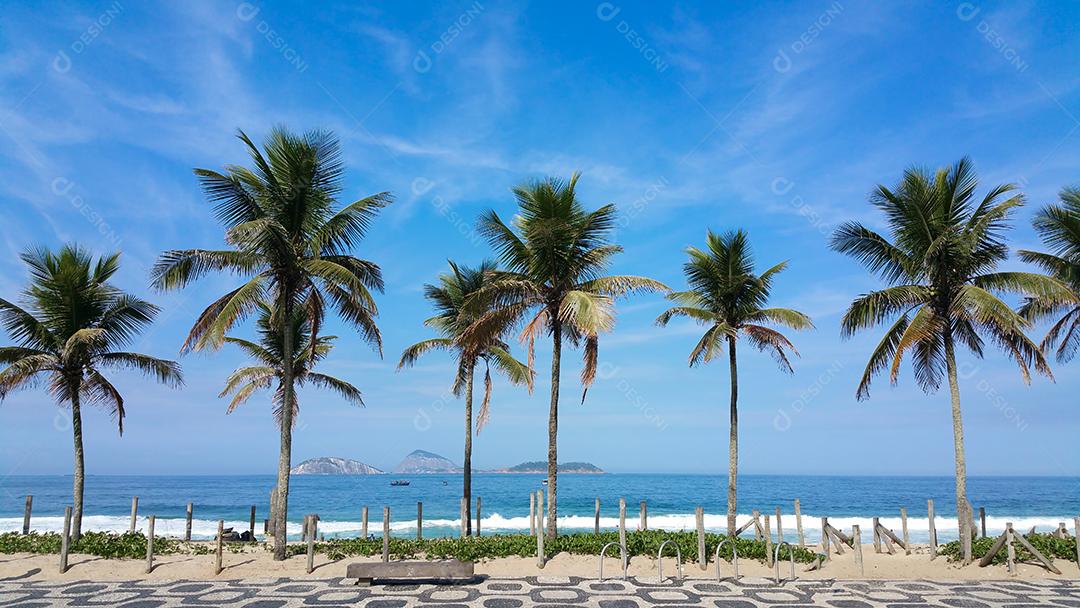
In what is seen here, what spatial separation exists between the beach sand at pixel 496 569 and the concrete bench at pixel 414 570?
1.83 m

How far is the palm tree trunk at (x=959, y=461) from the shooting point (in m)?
18.1

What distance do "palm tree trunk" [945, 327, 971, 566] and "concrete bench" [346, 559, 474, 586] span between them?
42.6 ft

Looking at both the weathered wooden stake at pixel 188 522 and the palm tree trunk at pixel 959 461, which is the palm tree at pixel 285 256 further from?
the palm tree trunk at pixel 959 461

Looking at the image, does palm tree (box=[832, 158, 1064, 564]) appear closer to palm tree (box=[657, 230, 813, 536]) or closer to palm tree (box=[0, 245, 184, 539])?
palm tree (box=[657, 230, 813, 536])

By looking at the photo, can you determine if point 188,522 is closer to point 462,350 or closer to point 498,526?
point 462,350

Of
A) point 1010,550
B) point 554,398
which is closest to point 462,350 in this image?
point 554,398

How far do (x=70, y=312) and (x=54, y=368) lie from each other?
1.78 m

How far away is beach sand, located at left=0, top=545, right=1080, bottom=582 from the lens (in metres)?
16.9

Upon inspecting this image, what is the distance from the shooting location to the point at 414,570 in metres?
15.7

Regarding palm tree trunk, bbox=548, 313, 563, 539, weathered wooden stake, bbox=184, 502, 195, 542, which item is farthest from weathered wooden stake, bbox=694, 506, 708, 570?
weathered wooden stake, bbox=184, 502, 195, 542

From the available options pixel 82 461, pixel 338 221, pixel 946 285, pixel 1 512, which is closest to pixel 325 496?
pixel 1 512

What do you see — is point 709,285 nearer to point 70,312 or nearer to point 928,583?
point 928,583

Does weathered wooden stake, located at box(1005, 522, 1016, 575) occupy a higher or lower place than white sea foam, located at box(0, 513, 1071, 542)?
higher

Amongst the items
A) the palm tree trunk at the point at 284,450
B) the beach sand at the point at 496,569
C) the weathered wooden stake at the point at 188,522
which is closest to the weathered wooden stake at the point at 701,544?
the beach sand at the point at 496,569
